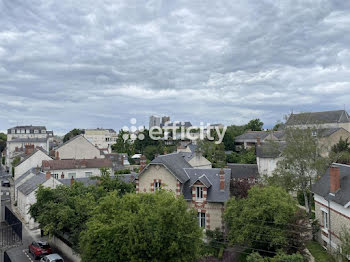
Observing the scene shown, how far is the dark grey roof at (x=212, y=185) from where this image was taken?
26.9 meters

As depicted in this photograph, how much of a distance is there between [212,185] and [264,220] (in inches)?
329

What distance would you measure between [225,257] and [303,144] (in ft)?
52.3

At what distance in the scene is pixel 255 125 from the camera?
114 meters

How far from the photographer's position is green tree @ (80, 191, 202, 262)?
1611 centimetres

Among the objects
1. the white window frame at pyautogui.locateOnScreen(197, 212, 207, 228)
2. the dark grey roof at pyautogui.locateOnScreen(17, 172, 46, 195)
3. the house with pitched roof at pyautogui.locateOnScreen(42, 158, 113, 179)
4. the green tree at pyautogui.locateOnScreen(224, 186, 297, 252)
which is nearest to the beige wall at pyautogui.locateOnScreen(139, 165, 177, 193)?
the white window frame at pyautogui.locateOnScreen(197, 212, 207, 228)

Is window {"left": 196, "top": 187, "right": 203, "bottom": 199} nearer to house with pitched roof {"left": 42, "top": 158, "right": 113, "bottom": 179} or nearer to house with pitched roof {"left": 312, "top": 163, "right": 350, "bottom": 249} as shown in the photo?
house with pitched roof {"left": 312, "top": 163, "right": 350, "bottom": 249}

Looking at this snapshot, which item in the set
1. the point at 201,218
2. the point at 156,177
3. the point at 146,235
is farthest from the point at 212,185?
the point at 146,235

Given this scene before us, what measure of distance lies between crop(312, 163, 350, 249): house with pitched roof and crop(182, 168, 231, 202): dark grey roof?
8.10 m

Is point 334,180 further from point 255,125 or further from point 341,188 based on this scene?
point 255,125

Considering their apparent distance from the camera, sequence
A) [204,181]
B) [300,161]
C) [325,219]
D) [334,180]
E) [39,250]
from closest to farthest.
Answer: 1. [334,180]
2. [325,219]
3. [39,250]
4. [204,181]
5. [300,161]

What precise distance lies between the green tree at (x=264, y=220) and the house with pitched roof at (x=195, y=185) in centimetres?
494

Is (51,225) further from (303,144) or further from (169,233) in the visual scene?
(303,144)

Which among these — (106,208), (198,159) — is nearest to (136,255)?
(106,208)

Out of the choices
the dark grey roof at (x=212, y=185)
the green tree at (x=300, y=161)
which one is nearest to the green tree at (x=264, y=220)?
the dark grey roof at (x=212, y=185)
